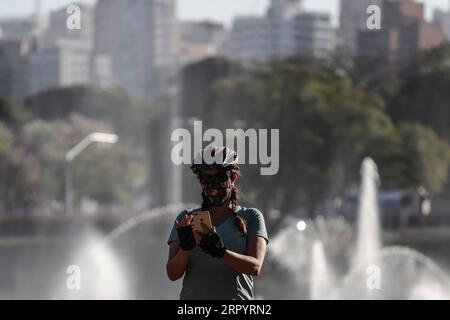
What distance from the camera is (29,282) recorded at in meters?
25.1

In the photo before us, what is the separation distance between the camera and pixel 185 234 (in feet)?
13.4

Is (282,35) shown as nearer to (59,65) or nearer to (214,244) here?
(59,65)

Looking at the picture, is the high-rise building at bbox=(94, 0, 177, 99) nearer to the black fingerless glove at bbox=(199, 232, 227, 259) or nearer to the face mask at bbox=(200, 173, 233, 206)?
the face mask at bbox=(200, 173, 233, 206)

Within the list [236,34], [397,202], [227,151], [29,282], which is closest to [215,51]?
[236,34]

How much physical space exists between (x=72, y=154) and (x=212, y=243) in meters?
24.2

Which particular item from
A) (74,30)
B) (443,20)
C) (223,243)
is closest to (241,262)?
(223,243)

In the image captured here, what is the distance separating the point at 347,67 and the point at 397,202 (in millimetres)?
→ 4410

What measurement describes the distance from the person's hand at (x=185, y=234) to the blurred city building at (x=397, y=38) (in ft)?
69.6

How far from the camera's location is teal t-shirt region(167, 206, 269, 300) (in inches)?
166

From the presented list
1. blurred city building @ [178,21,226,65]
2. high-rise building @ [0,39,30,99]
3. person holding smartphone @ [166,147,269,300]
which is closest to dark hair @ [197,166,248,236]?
person holding smartphone @ [166,147,269,300]

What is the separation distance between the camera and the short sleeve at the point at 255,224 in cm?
422

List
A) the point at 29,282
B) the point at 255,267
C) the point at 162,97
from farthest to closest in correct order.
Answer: the point at 162,97, the point at 29,282, the point at 255,267

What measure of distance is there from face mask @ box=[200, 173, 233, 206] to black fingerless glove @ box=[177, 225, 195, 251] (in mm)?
210

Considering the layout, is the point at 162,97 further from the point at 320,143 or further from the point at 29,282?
the point at 29,282
